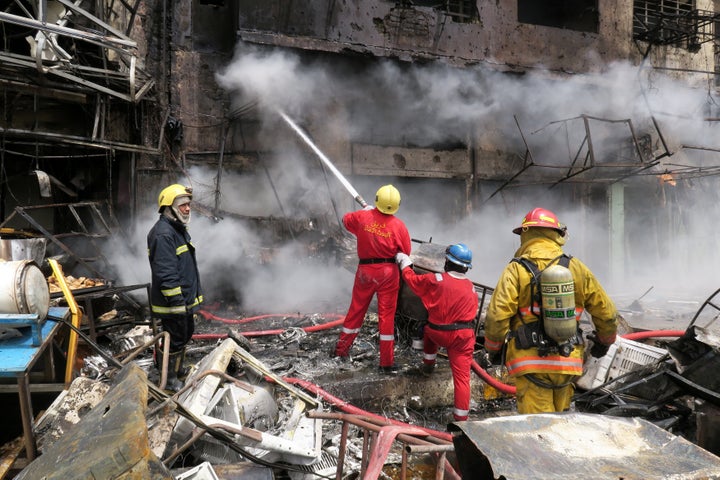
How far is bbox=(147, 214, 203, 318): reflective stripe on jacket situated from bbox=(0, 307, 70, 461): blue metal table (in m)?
0.80

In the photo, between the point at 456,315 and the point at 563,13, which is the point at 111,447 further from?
the point at 563,13

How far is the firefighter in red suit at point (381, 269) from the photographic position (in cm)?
524

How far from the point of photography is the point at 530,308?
11.0ft

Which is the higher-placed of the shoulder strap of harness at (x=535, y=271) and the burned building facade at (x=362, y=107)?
the burned building facade at (x=362, y=107)

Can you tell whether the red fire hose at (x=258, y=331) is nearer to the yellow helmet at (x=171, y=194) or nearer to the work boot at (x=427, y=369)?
the work boot at (x=427, y=369)

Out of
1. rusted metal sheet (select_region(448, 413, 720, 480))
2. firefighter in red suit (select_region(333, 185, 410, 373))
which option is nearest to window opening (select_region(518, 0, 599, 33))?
firefighter in red suit (select_region(333, 185, 410, 373))

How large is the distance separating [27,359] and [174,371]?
1.56 m

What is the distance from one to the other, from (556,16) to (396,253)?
11442 millimetres

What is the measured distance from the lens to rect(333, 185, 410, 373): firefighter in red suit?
5238mm

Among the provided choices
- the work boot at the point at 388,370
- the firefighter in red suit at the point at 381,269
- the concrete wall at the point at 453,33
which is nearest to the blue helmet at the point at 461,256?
the firefighter in red suit at the point at 381,269

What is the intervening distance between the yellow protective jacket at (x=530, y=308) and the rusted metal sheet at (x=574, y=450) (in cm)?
105

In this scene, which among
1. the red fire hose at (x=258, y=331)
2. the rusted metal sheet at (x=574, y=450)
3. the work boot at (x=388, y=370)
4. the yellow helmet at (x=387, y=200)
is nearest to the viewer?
the rusted metal sheet at (x=574, y=450)

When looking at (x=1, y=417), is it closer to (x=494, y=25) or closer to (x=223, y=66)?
(x=223, y=66)

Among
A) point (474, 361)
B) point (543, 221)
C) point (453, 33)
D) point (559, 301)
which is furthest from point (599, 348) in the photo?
point (453, 33)
